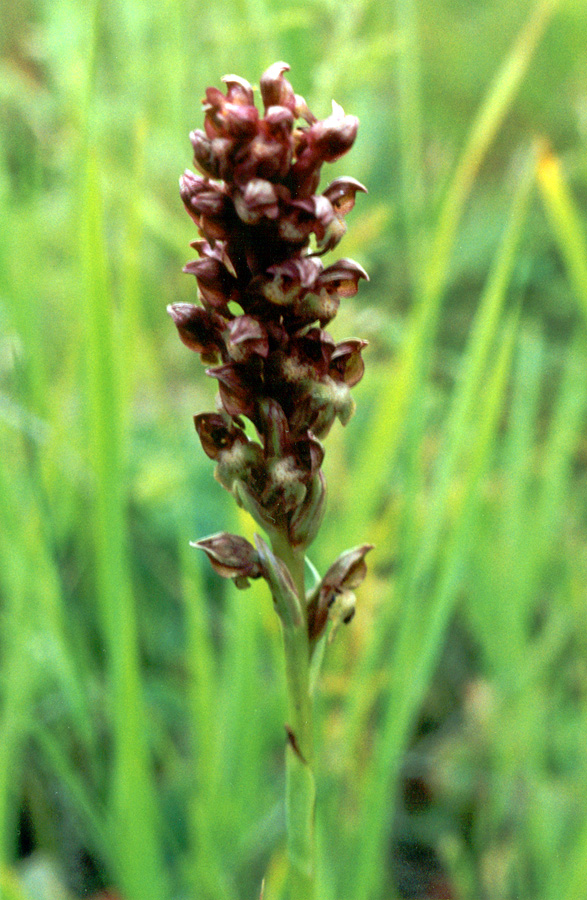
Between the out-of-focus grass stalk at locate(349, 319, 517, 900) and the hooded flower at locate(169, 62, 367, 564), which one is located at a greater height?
the hooded flower at locate(169, 62, 367, 564)

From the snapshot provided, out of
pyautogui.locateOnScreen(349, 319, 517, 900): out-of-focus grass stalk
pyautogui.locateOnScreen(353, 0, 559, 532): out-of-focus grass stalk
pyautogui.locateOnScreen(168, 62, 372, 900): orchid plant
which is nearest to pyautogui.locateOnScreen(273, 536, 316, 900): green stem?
pyautogui.locateOnScreen(168, 62, 372, 900): orchid plant

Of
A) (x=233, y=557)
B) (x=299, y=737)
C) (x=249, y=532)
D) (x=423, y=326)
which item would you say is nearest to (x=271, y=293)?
(x=233, y=557)

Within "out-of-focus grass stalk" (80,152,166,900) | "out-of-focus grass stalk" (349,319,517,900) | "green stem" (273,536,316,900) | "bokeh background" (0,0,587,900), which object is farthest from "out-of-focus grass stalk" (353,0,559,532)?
"green stem" (273,536,316,900)

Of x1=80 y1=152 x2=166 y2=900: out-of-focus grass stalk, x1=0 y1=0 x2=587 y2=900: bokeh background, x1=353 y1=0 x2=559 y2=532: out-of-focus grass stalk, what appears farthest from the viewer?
A: x1=353 y1=0 x2=559 y2=532: out-of-focus grass stalk

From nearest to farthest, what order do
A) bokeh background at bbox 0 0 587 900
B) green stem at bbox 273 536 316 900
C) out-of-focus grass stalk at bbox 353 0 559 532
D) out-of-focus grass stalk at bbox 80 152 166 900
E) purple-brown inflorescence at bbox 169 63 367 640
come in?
purple-brown inflorescence at bbox 169 63 367 640
green stem at bbox 273 536 316 900
out-of-focus grass stalk at bbox 80 152 166 900
bokeh background at bbox 0 0 587 900
out-of-focus grass stalk at bbox 353 0 559 532

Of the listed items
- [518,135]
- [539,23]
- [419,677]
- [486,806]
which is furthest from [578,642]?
[518,135]

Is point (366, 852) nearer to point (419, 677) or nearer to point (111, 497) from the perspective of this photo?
point (419, 677)

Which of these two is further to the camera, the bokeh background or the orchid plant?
the bokeh background

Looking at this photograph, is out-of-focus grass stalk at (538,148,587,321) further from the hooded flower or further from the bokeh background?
the hooded flower
